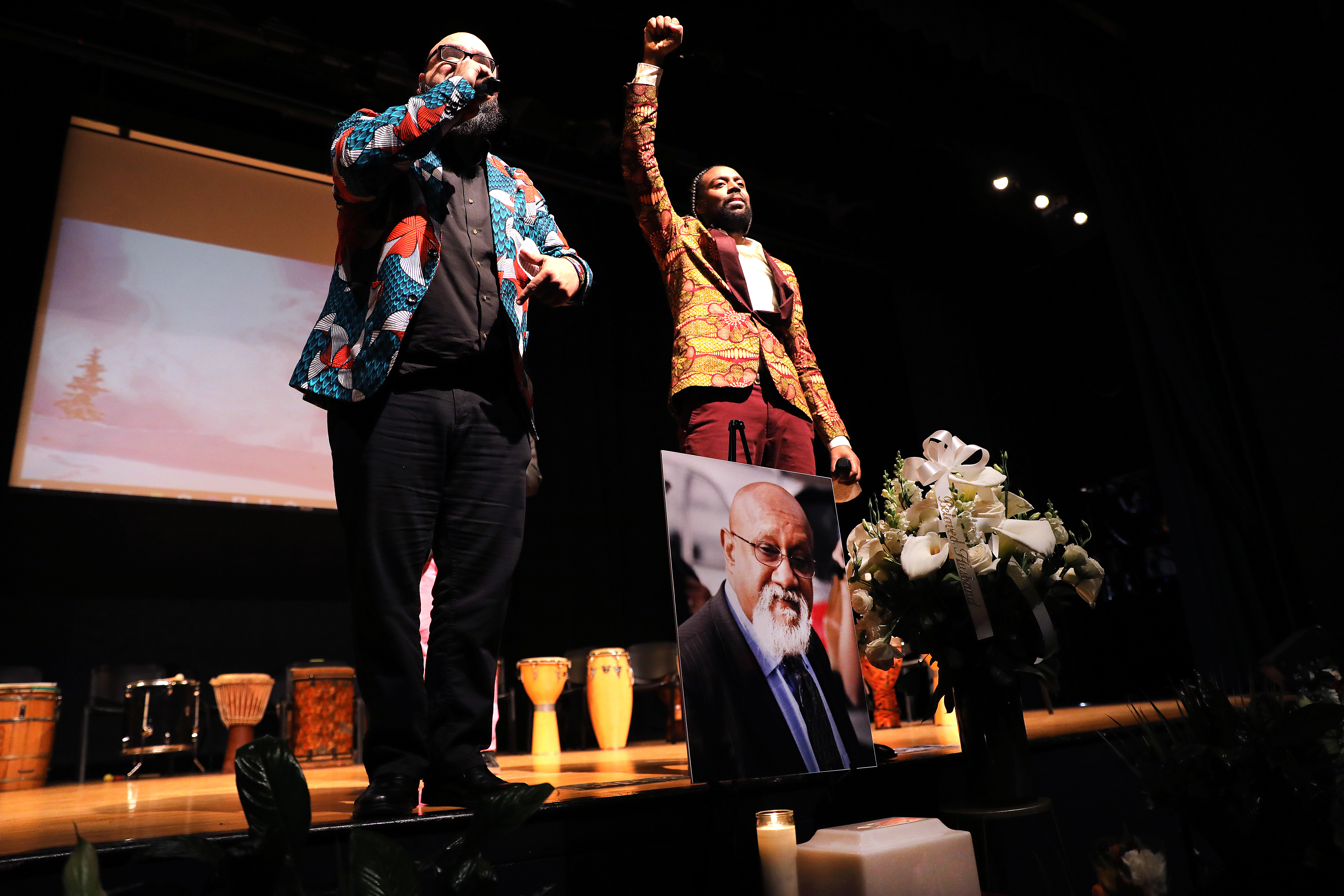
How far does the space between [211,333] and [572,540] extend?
269cm

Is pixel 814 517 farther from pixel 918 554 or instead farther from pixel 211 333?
pixel 211 333

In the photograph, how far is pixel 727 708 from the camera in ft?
4.75

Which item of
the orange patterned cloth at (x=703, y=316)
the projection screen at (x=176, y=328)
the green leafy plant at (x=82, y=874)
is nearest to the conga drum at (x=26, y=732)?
the projection screen at (x=176, y=328)

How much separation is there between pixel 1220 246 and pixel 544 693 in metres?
4.36

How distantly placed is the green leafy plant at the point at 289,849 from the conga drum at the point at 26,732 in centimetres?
456

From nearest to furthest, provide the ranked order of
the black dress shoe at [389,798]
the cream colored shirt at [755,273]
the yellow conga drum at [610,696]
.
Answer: the black dress shoe at [389,798]
the cream colored shirt at [755,273]
the yellow conga drum at [610,696]

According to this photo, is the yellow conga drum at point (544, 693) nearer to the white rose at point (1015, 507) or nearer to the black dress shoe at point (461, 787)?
the black dress shoe at point (461, 787)

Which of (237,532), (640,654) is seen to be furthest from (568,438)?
(237,532)

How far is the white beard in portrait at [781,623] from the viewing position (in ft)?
5.04

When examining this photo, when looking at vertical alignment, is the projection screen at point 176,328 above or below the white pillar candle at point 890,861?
above

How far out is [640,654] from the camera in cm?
579

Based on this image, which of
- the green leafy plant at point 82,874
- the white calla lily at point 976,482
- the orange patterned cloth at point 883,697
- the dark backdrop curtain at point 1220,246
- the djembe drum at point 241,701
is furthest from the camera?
the djembe drum at point 241,701

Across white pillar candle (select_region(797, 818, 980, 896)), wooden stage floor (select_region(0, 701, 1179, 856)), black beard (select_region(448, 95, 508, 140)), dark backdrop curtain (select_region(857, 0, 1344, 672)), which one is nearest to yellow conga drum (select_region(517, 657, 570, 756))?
wooden stage floor (select_region(0, 701, 1179, 856))

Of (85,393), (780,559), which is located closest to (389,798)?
(780,559)
